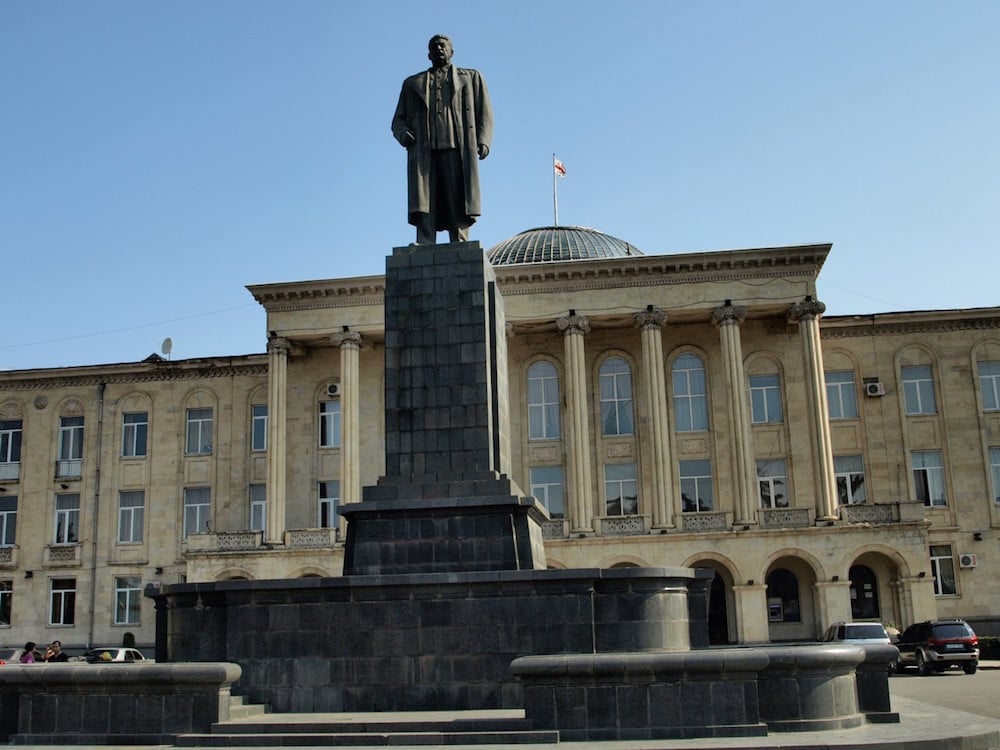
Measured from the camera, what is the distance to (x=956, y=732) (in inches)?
466

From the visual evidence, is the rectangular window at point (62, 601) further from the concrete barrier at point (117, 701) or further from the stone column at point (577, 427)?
the concrete barrier at point (117, 701)

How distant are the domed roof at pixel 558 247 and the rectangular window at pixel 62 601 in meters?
22.8

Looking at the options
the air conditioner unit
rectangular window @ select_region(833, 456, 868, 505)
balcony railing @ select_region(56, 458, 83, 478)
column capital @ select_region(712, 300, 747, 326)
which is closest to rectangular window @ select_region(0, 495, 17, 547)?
balcony railing @ select_region(56, 458, 83, 478)

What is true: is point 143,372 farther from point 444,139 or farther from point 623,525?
point 444,139

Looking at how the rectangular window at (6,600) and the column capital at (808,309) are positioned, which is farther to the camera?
the rectangular window at (6,600)

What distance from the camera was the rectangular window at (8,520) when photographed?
161ft

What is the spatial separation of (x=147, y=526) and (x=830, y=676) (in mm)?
40843

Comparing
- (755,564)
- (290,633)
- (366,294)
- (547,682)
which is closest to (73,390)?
(366,294)

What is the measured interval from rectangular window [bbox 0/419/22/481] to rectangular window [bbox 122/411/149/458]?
15.3ft

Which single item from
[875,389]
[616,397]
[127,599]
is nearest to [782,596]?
[875,389]

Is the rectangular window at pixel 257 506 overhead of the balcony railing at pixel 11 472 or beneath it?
beneath

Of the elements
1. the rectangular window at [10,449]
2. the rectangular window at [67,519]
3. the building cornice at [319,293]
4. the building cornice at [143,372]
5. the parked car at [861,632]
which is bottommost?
the parked car at [861,632]

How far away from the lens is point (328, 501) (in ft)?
154

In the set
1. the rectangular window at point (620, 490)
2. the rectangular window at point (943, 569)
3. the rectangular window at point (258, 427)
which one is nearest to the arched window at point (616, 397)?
the rectangular window at point (620, 490)
